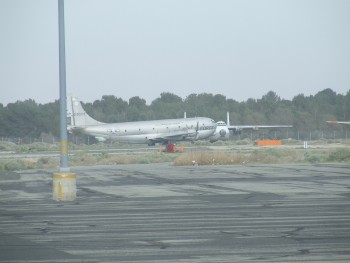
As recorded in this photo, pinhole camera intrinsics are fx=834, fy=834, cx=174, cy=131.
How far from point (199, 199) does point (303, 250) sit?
10563 mm

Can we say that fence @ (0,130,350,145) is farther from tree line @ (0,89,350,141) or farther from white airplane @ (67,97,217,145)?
white airplane @ (67,97,217,145)

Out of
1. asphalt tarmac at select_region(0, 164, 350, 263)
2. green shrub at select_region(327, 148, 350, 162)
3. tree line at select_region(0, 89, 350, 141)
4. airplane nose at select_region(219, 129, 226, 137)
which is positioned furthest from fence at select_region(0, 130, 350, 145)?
asphalt tarmac at select_region(0, 164, 350, 263)

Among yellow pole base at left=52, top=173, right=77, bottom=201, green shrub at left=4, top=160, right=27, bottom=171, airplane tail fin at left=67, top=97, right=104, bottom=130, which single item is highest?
airplane tail fin at left=67, top=97, right=104, bottom=130

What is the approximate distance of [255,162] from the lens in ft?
158

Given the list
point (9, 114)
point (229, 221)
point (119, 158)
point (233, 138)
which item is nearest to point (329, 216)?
point (229, 221)

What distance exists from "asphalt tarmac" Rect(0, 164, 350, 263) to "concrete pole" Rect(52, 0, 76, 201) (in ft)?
1.15

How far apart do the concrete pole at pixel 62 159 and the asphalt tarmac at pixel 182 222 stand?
352 millimetres

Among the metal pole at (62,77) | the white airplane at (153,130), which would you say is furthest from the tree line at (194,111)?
the metal pole at (62,77)

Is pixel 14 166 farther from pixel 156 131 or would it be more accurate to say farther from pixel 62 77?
pixel 156 131

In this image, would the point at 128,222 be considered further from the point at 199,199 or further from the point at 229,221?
the point at 199,199

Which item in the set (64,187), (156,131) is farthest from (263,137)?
(64,187)

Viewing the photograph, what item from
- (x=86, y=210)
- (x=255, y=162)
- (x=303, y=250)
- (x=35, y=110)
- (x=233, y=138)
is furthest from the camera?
(x=35, y=110)

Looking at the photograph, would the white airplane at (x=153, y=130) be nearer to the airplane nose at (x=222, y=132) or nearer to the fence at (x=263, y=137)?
the airplane nose at (x=222, y=132)

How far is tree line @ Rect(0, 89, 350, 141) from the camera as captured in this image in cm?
12438
